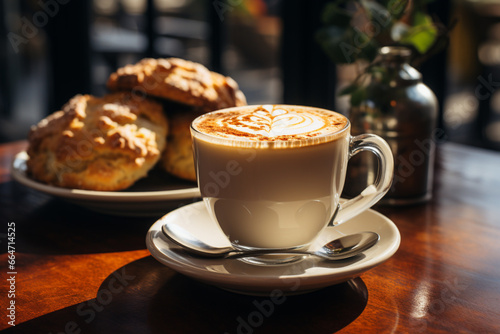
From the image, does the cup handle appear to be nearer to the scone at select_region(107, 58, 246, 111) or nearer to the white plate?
the white plate

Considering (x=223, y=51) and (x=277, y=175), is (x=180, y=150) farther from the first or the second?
(x=223, y=51)

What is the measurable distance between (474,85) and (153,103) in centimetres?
381

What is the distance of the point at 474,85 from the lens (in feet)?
14.2

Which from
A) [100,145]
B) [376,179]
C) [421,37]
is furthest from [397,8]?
[100,145]

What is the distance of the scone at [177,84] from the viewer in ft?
3.57

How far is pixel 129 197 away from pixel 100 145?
0.45 feet

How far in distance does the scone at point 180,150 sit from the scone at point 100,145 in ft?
0.13


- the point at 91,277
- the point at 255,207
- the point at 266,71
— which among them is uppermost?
the point at 255,207

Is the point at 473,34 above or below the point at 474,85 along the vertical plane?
above

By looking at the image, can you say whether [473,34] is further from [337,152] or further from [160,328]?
[160,328]

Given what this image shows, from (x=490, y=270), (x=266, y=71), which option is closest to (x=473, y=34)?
(x=266, y=71)

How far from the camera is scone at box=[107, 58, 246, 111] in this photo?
109 cm

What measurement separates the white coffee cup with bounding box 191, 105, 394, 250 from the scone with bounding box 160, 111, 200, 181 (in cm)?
27

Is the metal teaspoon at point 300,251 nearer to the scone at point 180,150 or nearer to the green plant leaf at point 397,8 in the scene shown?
the scone at point 180,150
